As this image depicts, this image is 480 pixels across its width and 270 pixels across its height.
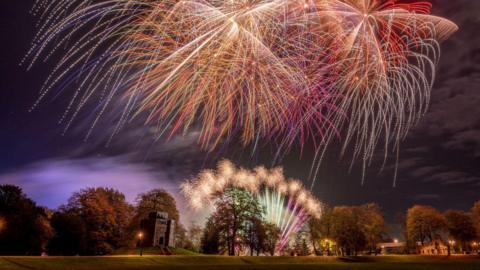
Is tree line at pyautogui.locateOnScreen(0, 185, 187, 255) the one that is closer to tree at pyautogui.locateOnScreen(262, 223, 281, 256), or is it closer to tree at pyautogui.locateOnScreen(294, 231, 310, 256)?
tree at pyautogui.locateOnScreen(262, 223, 281, 256)

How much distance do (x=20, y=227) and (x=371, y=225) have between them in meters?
59.5

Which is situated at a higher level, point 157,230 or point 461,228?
point 461,228

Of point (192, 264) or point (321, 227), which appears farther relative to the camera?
point (321, 227)

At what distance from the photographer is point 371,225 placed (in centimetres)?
7206

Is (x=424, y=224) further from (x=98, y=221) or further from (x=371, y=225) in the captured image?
(x=98, y=221)

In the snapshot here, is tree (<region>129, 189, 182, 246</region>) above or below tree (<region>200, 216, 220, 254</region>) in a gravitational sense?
above

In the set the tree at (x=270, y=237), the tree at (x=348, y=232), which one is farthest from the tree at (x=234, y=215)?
the tree at (x=348, y=232)

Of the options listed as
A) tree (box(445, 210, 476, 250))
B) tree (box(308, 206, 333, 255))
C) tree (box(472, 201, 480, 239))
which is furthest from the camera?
tree (box(445, 210, 476, 250))

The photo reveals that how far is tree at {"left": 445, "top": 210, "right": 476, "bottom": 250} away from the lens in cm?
7700

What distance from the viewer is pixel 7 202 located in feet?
162

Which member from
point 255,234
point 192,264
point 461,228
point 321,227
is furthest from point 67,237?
point 461,228

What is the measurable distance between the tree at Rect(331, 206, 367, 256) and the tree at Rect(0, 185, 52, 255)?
48272 millimetres

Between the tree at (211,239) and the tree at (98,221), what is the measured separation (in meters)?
15.4

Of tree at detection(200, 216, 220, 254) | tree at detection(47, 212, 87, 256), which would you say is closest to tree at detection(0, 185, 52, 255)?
tree at detection(47, 212, 87, 256)
